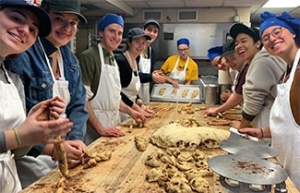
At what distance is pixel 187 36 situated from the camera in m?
4.69

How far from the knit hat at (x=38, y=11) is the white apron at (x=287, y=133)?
89 cm

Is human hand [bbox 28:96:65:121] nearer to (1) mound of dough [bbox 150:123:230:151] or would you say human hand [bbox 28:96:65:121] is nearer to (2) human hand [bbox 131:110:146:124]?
(1) mound of dough [bbox 150:123:230:151]

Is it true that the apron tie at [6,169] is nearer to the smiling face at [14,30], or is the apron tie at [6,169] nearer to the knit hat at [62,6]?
the smiling face at [14,30]

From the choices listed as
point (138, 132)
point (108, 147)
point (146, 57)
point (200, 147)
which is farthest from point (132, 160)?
point (146, 57)

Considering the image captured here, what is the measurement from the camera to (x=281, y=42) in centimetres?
123

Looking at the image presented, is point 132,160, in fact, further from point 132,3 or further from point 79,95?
point 132,3

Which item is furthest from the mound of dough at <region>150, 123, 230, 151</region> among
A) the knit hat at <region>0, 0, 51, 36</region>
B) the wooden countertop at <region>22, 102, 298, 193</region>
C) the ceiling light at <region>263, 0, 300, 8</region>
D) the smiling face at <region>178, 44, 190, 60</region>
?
the ceiling light at <region>263, 0, 300, 8</region>

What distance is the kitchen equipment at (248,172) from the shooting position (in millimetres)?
660

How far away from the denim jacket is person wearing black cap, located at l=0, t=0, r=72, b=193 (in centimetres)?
9

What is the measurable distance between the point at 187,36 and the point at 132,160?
12.7ft

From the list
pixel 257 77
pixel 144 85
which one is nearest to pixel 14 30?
pixel 257 77

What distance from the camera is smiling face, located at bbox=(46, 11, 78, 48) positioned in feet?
3.82

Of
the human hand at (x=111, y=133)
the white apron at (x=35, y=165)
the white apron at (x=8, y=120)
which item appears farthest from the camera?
the human hand at (x=111, y=133)

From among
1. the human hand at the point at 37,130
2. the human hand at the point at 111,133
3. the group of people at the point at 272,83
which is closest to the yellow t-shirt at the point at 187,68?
the group of people at the point at 272,83
